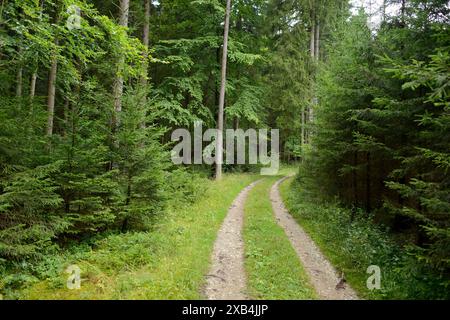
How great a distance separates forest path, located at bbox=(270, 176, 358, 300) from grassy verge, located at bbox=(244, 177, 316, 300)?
10.8 inches

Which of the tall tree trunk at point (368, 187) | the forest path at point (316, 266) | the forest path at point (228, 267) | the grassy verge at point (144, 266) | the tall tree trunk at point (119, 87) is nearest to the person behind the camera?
the grassy verge at point (144, 266)

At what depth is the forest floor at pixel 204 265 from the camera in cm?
702

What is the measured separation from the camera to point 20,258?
Result: 768cm

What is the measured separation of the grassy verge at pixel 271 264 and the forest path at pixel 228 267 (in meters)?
0.24

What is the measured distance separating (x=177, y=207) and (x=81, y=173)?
6105 millimetres

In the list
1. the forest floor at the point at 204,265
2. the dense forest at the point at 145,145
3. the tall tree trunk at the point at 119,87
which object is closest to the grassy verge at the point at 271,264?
the forest floor at the point at 204,265

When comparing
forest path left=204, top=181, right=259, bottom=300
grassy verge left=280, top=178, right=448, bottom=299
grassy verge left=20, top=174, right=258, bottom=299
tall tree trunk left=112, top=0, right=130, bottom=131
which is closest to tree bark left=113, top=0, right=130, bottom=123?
tall tree trunk left=112, top=0, right=130, bottom=131

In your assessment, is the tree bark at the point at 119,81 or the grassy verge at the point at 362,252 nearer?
the grassy verge at the point at 362,252

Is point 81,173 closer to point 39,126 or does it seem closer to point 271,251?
point 39,126

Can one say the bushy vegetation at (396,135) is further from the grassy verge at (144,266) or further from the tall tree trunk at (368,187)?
the grassy verge at (144,266)

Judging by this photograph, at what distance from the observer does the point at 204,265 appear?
854cm

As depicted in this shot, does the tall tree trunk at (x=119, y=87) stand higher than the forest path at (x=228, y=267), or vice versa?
the tall tree trunk at (x=119, y=87)
